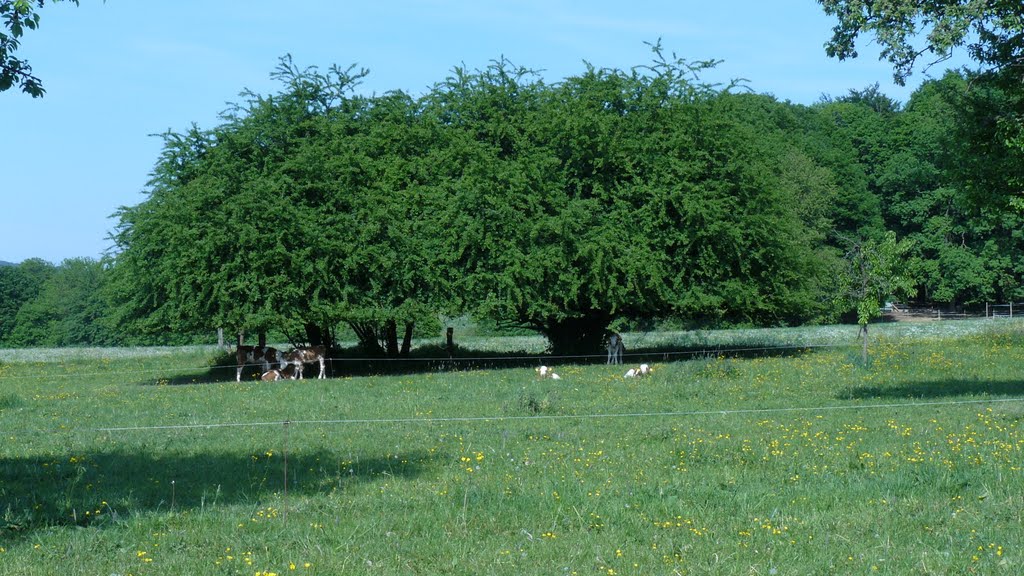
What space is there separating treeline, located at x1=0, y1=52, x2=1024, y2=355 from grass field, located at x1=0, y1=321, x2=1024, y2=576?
10808 mm

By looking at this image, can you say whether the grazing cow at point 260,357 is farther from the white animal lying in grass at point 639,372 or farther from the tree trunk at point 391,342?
the white animal lying in grass at point 639,372

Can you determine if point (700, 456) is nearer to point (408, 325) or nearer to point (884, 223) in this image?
point (408, 325)

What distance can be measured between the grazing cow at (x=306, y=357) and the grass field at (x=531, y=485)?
11358mm

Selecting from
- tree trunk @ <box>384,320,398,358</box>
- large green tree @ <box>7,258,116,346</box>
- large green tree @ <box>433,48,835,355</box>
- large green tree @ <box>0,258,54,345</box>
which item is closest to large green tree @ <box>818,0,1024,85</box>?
large green tree @ <box>433,48,835,355</box>

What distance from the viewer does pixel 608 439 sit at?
1484 cm

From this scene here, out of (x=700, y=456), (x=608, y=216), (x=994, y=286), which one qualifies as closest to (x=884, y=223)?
(x=994, y=286)

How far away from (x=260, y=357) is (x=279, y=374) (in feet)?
5.73

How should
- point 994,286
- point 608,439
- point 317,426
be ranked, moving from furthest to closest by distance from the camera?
1. point 994,286
2. point 317,426
3. point 608,439

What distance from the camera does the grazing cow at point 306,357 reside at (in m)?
34.2

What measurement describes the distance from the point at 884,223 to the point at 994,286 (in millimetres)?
10267

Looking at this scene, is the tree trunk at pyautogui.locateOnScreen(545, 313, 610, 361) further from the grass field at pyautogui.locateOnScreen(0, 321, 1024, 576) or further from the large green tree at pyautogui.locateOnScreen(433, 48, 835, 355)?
the grass field at pyautogui.locateOnScreen(0, 321, 1024, 576)

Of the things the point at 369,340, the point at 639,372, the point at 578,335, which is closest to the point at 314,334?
the point at 369,340

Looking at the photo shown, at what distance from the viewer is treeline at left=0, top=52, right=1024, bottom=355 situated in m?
32.9

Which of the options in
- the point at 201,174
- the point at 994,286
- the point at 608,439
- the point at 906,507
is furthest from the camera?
the point at 994,286
